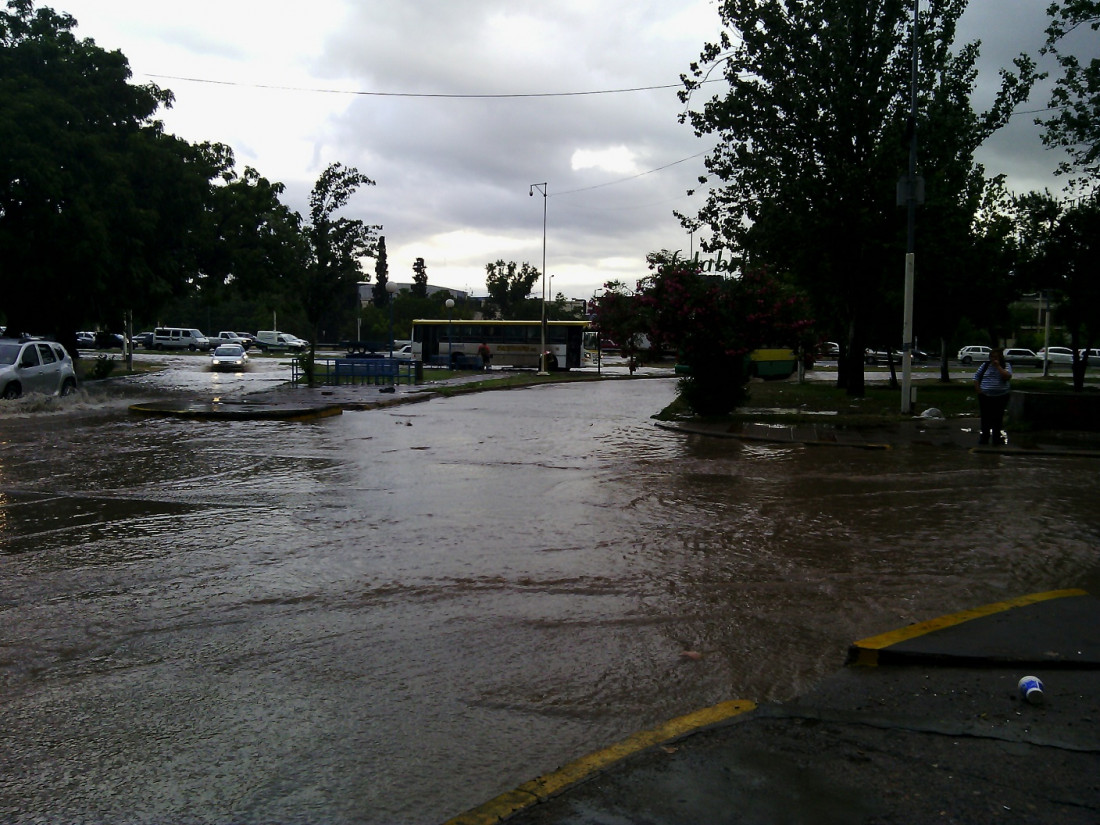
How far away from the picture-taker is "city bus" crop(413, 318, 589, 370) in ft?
181

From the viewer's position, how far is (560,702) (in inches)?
191

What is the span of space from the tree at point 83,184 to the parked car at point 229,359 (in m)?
10.1

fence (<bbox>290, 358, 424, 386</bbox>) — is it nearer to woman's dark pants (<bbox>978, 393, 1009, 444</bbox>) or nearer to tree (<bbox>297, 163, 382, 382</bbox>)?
tree (<bbox>297, 163, 382, 382</bbox>)

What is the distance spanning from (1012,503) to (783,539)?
3849mm

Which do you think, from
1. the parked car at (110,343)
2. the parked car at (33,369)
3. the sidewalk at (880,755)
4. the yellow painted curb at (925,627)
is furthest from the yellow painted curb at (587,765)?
the parked car at (110,343)

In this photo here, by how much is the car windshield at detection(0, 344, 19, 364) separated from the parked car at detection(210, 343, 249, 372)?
24964 mm

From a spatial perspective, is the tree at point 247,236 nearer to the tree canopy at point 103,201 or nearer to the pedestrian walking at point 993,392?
the tree canopy at point 103,201

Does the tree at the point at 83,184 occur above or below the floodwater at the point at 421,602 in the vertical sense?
above

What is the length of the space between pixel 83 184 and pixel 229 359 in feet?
61.9

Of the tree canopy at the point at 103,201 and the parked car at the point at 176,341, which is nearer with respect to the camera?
the tree canopy at the point at 103,201

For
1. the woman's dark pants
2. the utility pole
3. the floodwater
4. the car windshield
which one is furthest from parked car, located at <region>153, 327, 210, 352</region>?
the woman's dark pants

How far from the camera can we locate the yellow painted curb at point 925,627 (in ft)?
17.9

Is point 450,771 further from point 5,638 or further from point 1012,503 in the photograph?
point 1012,503

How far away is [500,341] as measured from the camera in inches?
2244
